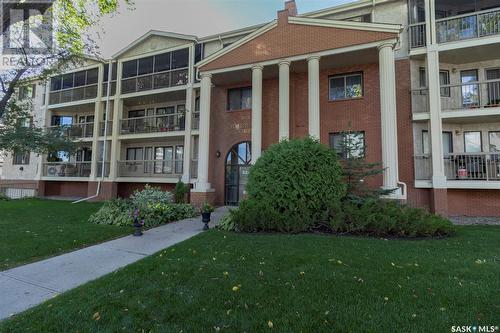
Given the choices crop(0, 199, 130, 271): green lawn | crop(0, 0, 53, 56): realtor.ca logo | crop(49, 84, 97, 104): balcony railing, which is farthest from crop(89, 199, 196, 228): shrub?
crop(49, 84, 97, 104): balcony railing

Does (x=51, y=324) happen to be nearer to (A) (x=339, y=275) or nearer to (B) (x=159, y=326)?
(B) (x=159, y=326)

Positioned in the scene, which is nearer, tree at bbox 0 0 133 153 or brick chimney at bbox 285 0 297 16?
tree at bbox 0 0 133 153

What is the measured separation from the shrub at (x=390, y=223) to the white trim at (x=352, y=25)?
758 centimetres

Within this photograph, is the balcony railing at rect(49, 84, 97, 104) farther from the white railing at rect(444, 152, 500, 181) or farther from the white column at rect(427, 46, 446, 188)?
the white railing at rect(444, 152, 500, 181)

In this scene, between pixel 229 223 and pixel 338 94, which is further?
pixel 338 94

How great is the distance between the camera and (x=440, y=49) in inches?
456

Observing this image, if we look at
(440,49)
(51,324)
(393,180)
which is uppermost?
(440,49)

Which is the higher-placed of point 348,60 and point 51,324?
point 348,60

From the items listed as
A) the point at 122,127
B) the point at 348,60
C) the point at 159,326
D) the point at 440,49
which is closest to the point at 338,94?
the point at 348,60

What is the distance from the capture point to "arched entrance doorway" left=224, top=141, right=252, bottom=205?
585 inches

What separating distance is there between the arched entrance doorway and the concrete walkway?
6.69 meters

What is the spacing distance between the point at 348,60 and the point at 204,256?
11272mm

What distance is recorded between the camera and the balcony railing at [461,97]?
12.0 m

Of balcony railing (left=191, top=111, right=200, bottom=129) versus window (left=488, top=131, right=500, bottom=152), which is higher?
balcony railing (left=191, top=111, right=200, bottom=129)
